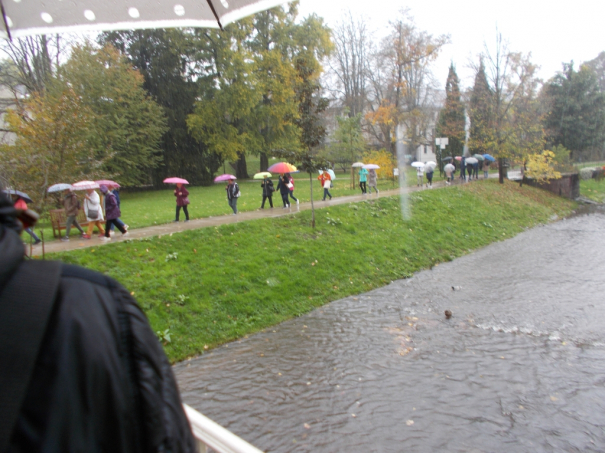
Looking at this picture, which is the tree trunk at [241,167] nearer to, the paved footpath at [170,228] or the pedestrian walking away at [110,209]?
the paved footpath at [170,228]

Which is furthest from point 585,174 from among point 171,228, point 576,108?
point 171,228

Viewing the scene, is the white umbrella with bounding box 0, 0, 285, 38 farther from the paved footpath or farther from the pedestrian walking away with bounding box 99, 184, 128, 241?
the pedestrian walking away with bounding box 99, 184, 128, 241

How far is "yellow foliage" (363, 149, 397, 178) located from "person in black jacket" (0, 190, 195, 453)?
30511 mm

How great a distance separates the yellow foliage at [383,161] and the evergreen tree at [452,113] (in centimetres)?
662

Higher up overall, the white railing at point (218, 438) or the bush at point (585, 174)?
the white railing at point (218, 438)

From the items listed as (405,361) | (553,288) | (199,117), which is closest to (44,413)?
(405,361)

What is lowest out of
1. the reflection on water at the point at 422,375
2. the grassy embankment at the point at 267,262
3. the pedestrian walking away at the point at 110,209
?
the reflection on water at the point at 422,375

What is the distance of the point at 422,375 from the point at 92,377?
7670 mm

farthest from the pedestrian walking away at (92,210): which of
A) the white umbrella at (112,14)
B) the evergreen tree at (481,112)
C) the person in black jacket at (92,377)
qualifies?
the evergreen tree at (481,112)

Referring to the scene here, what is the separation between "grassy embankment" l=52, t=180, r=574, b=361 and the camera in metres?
10.2

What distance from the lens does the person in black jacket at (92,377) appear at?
967 millimetres

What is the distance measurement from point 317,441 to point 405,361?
2.95 metres


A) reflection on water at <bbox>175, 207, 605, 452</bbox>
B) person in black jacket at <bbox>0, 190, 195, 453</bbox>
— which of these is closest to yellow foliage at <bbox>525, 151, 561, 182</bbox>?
reflection on water at <bbox>175, 207, 605, 452</bbox>

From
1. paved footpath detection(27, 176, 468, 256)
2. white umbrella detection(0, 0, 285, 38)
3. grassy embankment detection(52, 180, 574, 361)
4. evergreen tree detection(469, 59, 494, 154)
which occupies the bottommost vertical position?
grassy embankment detection(52, 180, 574, 361)
